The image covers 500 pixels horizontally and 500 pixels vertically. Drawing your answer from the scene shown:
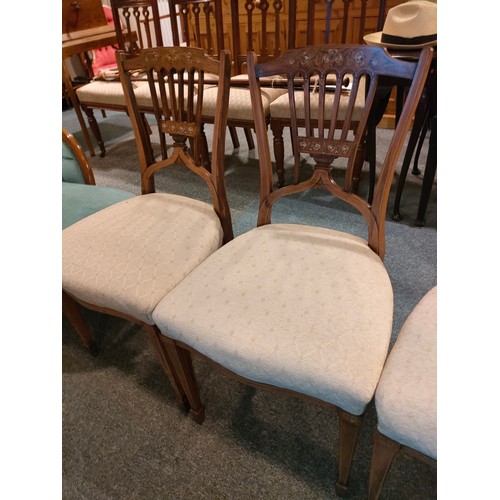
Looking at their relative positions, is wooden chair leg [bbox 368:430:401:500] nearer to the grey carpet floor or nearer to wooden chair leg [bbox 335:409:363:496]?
wooden chair leg [bbox 335:409:363:496]

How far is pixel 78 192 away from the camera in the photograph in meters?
1.36

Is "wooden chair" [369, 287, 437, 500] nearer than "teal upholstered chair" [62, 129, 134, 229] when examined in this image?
Yes

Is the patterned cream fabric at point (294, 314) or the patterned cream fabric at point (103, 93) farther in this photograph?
the patterned cream fabric at point (103, 93)

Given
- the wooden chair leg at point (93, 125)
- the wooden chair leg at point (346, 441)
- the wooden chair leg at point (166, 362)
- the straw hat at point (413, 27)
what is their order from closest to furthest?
the wooden chair leg at point (346, 441) → the wooden chair leg at point (166, 362) → the straw hat at point (413, 27) → the wooden chair leg at point (93, 125)

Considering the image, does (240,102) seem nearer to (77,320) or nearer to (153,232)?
(153,232)

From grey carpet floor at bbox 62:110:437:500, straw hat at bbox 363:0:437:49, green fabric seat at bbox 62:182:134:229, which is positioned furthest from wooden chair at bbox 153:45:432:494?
straw hat at bbox 363:0:437:49

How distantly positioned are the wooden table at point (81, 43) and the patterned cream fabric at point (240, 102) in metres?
1.09

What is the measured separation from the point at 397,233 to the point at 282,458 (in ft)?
3.80

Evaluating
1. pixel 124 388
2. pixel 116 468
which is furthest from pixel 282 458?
pixel 124 388

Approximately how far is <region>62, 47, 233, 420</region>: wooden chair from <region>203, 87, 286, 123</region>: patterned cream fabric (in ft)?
2.61

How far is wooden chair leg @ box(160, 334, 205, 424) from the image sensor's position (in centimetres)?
89

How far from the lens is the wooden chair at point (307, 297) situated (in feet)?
2.21

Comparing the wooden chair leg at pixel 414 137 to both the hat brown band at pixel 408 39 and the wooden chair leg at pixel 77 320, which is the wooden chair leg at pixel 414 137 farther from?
the wooden chair leg at pixel 77 320

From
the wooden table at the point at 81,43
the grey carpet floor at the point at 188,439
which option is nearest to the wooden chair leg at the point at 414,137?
the grey carpet floor at the point at 188,439
